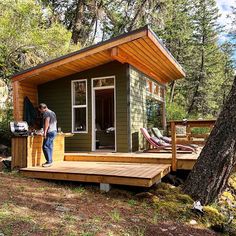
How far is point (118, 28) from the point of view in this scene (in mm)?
20594

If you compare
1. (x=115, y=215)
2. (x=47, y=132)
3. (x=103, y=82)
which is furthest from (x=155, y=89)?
(x=115, y=215)

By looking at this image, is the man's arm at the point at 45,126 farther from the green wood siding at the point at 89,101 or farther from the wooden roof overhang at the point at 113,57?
the green wood siding at the point at 89,101

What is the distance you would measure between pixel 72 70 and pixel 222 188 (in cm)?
556

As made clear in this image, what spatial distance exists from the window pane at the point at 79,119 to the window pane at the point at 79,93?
229mm

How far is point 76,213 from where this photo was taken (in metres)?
4.23

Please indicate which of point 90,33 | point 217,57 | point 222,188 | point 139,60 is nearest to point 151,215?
point 222,188

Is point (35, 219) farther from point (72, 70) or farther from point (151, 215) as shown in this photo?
point (72, 70)

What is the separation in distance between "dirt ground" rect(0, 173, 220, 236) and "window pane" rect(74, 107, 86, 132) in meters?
3.55

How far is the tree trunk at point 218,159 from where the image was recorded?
510cm

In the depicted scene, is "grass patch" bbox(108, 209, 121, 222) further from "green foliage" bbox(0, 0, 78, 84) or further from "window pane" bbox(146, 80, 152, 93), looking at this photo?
"green foliage" bbox(0, 0, 78, 84)

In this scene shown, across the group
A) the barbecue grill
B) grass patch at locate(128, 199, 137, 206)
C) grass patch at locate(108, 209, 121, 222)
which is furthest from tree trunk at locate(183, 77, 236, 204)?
the barbecue grill

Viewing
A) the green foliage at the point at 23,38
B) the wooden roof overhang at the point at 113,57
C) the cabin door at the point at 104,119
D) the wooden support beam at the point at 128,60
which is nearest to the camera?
the wooden roof overhang at the point at 113,57

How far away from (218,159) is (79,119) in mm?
5076

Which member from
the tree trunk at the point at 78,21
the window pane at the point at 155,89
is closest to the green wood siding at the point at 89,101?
the window pane at the point at 155,89
